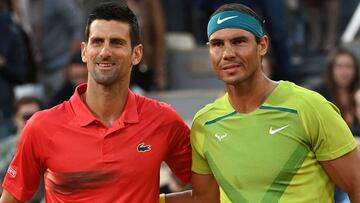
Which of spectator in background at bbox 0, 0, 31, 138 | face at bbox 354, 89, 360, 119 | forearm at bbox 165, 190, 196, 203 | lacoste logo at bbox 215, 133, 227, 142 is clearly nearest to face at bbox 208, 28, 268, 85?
lacoste logo at bbox 215, 133, 227, 142

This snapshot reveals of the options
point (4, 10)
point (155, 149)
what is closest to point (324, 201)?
point (155, 149)

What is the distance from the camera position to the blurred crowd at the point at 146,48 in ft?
34.7

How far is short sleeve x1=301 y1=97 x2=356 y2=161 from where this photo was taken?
6.21m

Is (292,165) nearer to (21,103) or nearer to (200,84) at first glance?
(21,103)

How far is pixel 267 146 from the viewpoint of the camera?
632 cm

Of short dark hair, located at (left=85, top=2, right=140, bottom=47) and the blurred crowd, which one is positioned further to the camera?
the blurred crowd

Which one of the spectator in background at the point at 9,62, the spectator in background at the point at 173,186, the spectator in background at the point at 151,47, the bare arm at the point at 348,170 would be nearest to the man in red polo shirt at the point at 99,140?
the bare arm at the point at 348,170

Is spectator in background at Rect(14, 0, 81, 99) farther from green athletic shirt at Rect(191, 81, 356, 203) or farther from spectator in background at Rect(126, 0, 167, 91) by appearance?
green athletic shirt at Rect(191, 81, 356, 203)

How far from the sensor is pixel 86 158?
6398mm

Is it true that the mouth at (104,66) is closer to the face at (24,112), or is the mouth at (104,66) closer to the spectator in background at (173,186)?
the spectator in background at (173,186)

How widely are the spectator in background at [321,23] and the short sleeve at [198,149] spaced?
22.0 feet

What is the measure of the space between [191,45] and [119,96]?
22.5 feet

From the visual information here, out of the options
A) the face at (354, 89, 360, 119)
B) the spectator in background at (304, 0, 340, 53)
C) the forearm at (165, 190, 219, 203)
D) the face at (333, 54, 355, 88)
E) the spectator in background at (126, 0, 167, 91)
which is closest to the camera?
the forearm at (165, 190, 219, 203)

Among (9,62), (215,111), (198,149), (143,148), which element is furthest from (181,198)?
(9,62)
